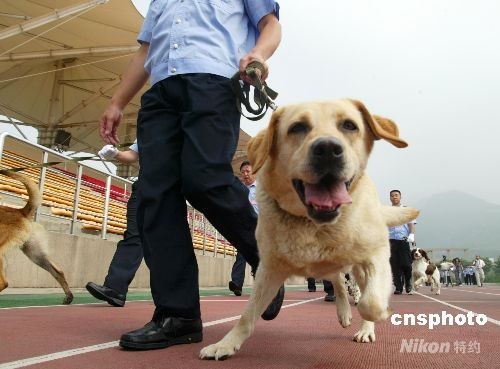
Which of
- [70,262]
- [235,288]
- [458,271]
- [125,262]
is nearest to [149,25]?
[125,262]

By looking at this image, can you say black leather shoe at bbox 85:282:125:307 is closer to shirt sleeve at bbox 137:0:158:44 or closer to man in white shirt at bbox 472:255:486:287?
shirt sleeve at bbox 137:0:158:44

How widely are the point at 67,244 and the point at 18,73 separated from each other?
17851 millimetres

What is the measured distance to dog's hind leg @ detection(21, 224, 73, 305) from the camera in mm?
5637

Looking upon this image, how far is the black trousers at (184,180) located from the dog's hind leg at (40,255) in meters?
3.48

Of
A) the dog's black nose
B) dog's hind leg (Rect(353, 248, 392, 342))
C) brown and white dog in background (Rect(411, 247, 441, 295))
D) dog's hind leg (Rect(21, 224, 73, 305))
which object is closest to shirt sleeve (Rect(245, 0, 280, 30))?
the dog's black nose

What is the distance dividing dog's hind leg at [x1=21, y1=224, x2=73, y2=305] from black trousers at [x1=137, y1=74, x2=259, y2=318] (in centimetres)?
348

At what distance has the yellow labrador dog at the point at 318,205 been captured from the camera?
7.15 feet

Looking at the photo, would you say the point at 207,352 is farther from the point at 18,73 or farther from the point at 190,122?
the point at 18,73

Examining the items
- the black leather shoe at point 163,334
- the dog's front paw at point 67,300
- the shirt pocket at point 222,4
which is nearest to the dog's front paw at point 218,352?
the black leather shoe at point 163,334

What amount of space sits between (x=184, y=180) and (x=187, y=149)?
6.8 inches

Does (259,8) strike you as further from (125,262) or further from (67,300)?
(67,300)

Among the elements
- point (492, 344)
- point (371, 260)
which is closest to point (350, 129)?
point (371, 260)

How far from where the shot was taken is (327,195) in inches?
86.7

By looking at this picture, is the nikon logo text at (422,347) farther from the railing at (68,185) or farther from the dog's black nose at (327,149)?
the railing at (68,185)
